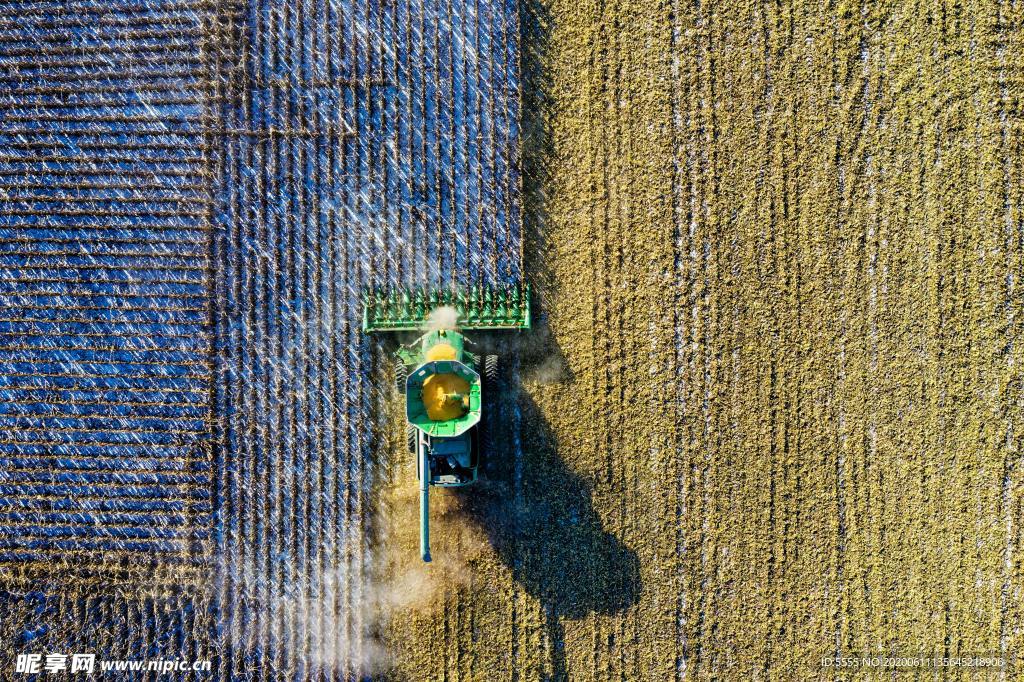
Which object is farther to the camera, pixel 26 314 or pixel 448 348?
pixel 26 314

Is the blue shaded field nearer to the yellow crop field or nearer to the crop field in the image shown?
the crop field

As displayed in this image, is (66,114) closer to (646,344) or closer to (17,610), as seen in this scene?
(17,610)

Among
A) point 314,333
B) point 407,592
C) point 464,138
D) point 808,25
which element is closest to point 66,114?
point 314,333

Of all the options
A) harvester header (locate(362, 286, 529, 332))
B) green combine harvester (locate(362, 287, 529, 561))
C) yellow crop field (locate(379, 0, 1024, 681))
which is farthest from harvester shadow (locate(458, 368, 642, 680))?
harvester header (locate(362, 286, 529, 332))

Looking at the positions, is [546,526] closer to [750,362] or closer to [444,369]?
[444,369]

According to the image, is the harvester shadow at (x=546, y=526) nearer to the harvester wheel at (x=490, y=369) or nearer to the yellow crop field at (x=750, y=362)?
the yellow crop field at (x=750, y=362)
